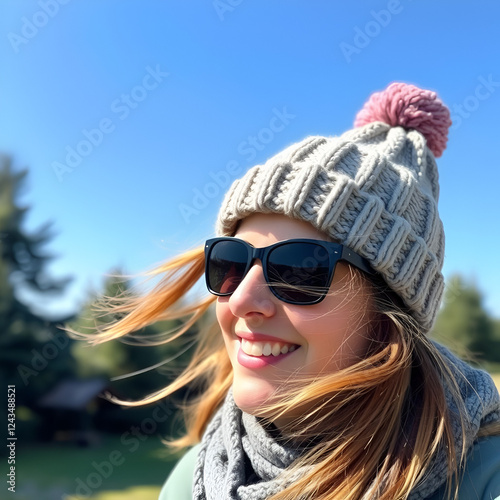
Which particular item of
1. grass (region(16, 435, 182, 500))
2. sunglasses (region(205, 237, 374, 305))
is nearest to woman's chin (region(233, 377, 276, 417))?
Result: sunglasses (region(205, 237, 374, 305))

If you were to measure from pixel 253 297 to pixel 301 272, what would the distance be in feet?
0.47

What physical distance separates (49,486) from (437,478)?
5.50m

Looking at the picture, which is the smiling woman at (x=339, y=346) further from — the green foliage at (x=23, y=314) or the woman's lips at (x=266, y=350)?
the green foliage at (x=23, y=314)

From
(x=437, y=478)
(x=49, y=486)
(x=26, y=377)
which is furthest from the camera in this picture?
(x=26, y=377)

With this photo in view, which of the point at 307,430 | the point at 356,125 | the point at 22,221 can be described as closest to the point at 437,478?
the point at 307,430

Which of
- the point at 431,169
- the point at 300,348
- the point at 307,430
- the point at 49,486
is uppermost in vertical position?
the point at 431,169

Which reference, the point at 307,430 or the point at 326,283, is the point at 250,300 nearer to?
the point at 326,283

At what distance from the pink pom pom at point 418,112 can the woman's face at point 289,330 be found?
2.23 ft

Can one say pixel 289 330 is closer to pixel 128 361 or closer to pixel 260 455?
pixel 260 455

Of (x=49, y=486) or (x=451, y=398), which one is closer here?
(x=451, y=398)

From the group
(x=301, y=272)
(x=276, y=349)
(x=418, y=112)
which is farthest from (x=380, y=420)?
(x=418, y=112)

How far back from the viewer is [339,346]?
1.15 m

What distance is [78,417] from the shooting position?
21.6 ft

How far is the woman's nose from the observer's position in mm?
1136
